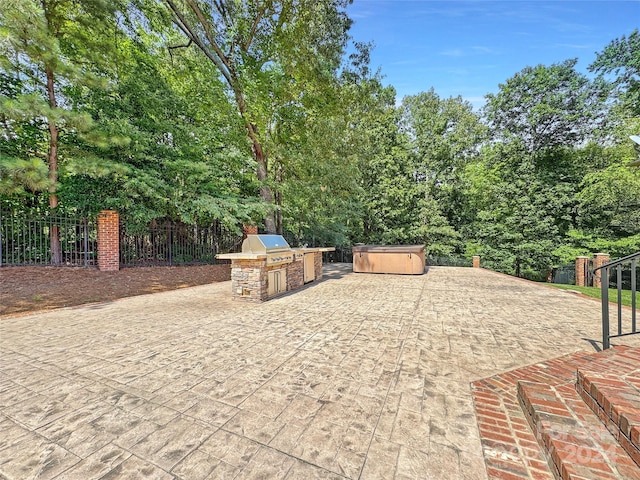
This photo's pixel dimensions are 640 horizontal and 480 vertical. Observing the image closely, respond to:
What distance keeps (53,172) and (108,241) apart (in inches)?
86.4

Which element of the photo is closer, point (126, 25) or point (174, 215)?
point (126, 25)

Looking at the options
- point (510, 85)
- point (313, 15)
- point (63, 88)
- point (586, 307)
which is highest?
point (510, 85)

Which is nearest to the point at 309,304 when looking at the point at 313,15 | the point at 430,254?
the point at 313,15

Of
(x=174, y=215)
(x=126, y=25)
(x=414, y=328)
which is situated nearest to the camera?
(x=414, y=328)

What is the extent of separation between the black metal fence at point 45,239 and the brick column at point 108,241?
18.6 inches

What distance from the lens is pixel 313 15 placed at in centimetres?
805

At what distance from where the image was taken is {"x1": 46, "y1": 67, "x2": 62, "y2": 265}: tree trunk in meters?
7.16

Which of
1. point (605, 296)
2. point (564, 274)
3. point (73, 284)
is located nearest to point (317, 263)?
point (73, 284)

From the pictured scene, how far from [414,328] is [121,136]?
359 inches

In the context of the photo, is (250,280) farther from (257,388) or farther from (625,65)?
(625,65)

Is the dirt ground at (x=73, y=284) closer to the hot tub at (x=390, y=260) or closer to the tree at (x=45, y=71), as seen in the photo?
the tree at (x=45, y=71)

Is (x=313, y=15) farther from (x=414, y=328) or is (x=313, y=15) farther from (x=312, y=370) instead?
(x=312, y=370)

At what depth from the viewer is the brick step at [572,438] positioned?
1.36 m

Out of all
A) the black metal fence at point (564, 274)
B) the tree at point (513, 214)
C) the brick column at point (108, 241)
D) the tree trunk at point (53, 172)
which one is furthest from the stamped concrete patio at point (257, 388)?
the black metal fence at point (564, 274)
